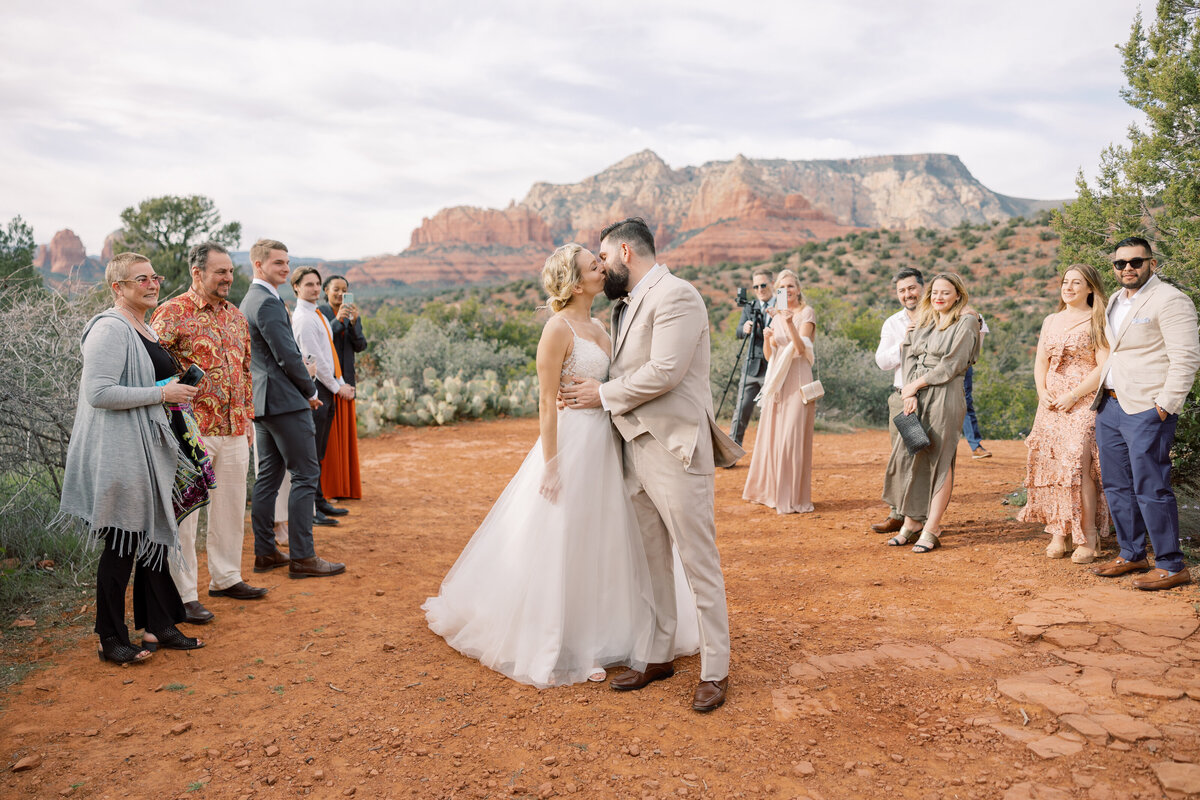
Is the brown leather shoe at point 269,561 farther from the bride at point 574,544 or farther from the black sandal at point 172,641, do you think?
the bride at point 574,544

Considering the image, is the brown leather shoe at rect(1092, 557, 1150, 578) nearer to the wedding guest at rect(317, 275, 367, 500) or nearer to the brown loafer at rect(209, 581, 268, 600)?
the brown loafer at rect(209, 581, 268, 600)

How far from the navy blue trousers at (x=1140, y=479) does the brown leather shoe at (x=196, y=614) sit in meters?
5.67

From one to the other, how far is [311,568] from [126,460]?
5.78 ft

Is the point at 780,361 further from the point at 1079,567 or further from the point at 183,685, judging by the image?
the point at 183,685

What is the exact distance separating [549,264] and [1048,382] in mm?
3923

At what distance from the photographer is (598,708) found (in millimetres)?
3223

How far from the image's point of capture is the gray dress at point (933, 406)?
17.6 feet

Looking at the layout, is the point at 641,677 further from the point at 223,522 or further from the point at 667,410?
the point at 223,522

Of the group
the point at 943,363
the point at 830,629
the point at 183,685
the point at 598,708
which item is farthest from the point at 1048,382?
the point at 183,685

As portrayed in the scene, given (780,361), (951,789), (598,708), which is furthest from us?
(780,361)

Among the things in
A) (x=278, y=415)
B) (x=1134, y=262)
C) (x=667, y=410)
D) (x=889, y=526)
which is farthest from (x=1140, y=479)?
(x=278, y=415)

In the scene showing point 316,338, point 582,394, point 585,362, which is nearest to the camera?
point 582,394

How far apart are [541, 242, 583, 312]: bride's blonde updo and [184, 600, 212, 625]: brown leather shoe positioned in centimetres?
279

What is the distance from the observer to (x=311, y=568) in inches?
202
